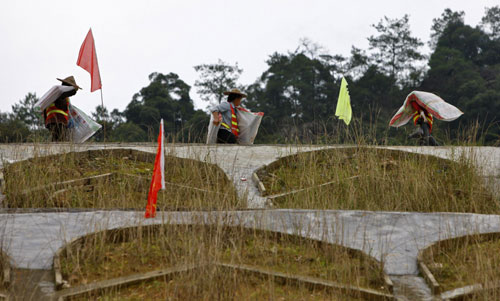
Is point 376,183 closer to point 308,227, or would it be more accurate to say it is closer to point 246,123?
point 308,227

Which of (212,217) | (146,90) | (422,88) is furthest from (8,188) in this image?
(422,88)

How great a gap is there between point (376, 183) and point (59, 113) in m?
5.04

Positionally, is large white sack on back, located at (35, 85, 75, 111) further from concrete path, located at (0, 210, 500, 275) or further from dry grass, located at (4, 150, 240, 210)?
concrete path, located at (0, 210, 500, 275)

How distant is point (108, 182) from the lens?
7090 millimetres

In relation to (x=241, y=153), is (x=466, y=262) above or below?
below

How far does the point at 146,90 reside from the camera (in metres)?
29.1

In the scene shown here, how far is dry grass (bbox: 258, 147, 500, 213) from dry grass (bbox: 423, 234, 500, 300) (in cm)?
117

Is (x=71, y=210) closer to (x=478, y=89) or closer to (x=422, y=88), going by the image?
(x=478, y=89)

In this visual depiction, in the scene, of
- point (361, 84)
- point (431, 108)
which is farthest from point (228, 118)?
point (361, 84)

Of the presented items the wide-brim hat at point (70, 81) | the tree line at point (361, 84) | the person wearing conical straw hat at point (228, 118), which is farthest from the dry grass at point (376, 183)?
the tree line at point (361, 84)

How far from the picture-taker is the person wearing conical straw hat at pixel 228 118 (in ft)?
33.7

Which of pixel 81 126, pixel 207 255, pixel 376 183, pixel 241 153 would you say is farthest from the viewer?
pixel 81 126

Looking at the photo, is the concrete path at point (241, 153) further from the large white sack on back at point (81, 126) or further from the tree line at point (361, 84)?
the tree line at point (361, 84)

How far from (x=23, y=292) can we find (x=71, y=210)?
1.77m
